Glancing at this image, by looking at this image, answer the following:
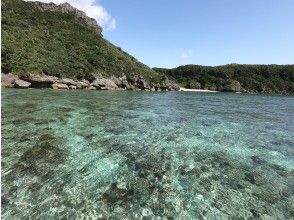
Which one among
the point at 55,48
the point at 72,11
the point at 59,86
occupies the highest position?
the point at 72,11

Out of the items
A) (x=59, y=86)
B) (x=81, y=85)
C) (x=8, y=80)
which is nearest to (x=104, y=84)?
(x=81, y=85)

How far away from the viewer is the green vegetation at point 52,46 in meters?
60.3

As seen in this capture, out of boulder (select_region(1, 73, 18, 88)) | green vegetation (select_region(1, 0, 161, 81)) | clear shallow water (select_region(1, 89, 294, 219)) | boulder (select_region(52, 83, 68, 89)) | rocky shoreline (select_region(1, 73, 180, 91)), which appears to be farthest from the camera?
green vegetation (select_region(1, 0, 161, 81))

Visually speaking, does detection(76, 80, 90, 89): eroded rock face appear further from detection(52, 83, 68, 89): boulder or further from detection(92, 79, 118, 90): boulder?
detection(52, 83, 68, 89): boulder

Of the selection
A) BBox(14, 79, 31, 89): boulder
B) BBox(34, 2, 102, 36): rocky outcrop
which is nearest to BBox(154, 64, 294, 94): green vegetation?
BBox(34, 2, 102, 36): rocky outcrop

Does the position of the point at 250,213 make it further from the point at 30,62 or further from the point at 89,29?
the point at 89,29

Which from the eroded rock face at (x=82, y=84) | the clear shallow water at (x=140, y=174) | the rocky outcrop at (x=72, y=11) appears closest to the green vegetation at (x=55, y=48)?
the rocky outcrop at (x=72, y=11)

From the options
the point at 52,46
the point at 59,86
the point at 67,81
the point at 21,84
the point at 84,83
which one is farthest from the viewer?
the point at 52,46

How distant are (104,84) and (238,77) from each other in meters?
98.0

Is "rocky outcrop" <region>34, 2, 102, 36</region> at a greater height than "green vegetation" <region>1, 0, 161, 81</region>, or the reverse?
"rocky outcrop" <region>34, 2, 102, 36</region>

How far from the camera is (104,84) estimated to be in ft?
220

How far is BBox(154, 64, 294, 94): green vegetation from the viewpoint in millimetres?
135750

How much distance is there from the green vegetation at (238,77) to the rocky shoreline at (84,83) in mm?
46817

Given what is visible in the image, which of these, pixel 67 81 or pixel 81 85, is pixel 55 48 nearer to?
pixel 81 85
